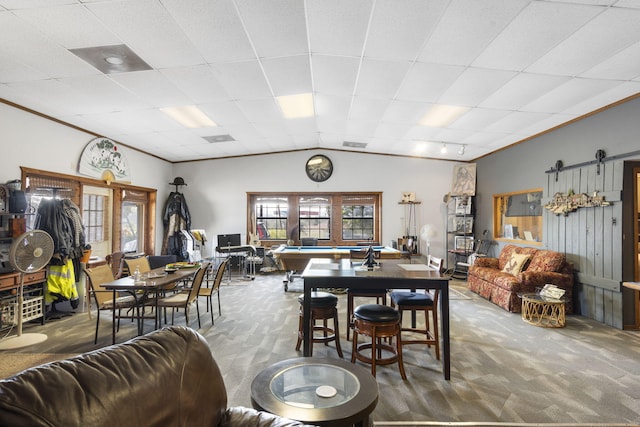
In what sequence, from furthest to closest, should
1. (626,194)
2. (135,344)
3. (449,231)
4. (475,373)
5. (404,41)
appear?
(449,231) < (626,194) < (404,41) < (475,373) < (135,344)

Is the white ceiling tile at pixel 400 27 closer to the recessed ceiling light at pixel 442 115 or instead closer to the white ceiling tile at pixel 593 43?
the white ceiling tile at pixel 593 43

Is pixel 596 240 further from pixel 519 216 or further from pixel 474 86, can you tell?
pixel 474 86

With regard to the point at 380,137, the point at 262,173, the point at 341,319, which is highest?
the point at 380,137

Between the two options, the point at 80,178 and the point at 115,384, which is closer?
the point at 115,384

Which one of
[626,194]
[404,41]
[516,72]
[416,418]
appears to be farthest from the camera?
[626,194]

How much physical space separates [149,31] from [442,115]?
401 centimetres

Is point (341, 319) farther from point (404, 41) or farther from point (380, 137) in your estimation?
point (380, 137)

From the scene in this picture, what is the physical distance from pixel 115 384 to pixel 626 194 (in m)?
5.38

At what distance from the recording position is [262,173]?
8359 millimetres

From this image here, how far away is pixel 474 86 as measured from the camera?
12.9ft

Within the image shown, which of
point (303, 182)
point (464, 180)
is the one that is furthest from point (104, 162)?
point (464, 180)

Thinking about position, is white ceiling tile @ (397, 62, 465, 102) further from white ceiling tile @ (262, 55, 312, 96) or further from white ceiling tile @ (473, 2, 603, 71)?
white ceiling tile @ (262, 55, 312, 96)

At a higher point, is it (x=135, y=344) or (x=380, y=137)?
(x=380, y=137)

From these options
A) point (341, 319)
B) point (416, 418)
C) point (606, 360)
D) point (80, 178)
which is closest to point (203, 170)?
point (80, 178)
